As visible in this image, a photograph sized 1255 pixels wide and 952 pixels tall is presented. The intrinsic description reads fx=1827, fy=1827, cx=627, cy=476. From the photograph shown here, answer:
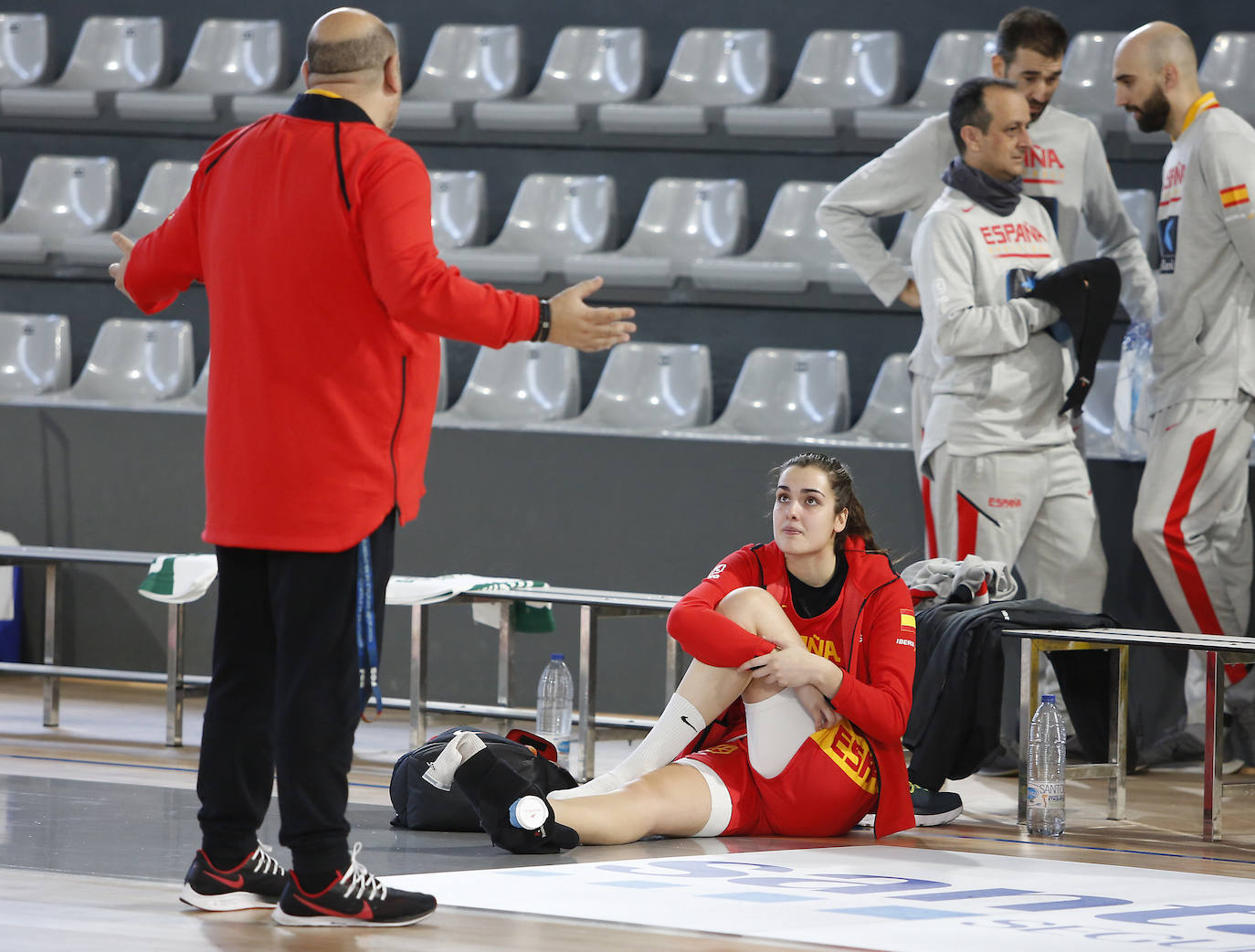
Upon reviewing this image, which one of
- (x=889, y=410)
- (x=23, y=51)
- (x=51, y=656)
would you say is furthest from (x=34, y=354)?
(x=889, y=410)

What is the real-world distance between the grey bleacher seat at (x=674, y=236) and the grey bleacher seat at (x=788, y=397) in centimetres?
53

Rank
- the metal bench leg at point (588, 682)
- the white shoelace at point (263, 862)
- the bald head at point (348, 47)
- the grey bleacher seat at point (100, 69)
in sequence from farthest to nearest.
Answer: the grey bleacher seat at point (100, 69) < the metal bench leg at point (588, 682) < the white shoelace at point (263, 862) < the bald head at point (348, 47)

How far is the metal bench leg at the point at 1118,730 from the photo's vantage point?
15.7 ft

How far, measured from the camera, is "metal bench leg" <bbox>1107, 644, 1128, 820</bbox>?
479 centimetres

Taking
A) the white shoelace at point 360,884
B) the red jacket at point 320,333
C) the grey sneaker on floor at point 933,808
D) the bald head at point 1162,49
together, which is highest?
the bald head at point 1162,49

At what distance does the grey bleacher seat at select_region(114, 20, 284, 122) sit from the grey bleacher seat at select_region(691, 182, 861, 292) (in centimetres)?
246

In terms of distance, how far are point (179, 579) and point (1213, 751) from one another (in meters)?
3.11

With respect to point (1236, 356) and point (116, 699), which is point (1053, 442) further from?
point (116, 699)

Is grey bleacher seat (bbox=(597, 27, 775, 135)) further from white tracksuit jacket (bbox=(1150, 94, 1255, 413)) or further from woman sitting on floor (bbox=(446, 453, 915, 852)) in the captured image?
woman sitting on floor (bbox=(446, 453, 915, 852))

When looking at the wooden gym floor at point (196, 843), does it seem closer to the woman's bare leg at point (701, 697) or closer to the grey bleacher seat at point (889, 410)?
the woman's bare leg at point (701, 697)

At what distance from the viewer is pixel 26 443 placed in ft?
23.4

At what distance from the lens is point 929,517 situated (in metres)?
5.71

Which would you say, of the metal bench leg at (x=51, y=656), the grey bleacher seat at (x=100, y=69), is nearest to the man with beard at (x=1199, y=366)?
the metal bench leg at (x=51, y=656)

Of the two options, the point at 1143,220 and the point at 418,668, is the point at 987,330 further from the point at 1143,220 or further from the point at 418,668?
the point at 418,668
